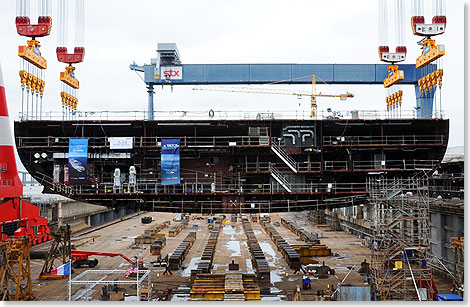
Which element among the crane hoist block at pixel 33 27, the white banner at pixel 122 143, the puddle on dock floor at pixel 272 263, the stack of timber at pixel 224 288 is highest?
the crane hoist block at pixel 33 27

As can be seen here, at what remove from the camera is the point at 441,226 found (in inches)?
1210

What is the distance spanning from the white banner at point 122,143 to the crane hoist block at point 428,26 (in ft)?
60.6

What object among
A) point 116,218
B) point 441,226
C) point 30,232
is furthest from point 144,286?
point 116,218

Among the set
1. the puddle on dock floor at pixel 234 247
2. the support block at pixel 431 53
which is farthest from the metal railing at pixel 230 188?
the puddle on dock floor at pixel 234 247

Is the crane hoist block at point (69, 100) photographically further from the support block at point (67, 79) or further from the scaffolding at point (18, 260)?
the scaffolding at point (18, 260)

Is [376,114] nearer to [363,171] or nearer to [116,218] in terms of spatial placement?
[363,171]

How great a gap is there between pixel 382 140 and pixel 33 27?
2194 centimetres

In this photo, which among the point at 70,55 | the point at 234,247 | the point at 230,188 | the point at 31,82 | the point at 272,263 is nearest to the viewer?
the point at 31,82

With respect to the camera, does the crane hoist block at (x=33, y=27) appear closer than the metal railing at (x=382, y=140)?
Yes

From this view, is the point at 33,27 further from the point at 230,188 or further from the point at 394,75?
the point at 394,75

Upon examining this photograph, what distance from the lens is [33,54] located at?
79.1 ft

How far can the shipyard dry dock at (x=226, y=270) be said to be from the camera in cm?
2533

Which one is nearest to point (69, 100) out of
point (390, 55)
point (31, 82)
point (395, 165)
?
point (31, 82)

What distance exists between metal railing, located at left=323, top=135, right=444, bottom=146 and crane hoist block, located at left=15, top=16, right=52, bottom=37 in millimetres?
17846
